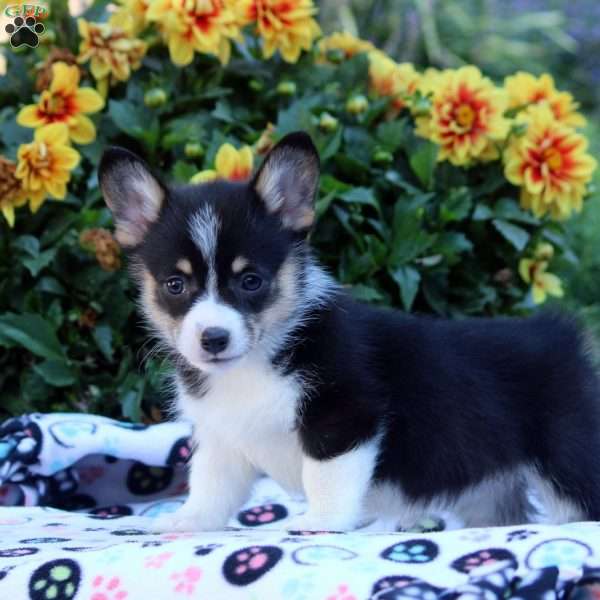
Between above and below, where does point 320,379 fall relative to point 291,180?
below

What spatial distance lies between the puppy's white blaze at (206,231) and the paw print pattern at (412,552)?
101cm

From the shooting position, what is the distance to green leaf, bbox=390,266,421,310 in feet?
14.1

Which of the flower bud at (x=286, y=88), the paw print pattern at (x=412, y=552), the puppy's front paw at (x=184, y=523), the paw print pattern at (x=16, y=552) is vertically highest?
the flower bud at (x=286, y=88)

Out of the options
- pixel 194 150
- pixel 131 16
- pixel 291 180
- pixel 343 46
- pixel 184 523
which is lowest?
pixel 184 523

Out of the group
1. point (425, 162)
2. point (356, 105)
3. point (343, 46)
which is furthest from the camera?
point (343, 46)

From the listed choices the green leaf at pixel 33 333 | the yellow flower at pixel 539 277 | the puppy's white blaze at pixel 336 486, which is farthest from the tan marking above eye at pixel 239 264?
the yellow flower at pixel 539 277

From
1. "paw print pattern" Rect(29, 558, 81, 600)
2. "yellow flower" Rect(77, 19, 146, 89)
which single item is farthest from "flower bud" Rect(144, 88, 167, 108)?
"paw print pattern" Rect(29, 558, 81, 600)

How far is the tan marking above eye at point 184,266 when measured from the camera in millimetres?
3154

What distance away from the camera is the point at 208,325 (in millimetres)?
2994

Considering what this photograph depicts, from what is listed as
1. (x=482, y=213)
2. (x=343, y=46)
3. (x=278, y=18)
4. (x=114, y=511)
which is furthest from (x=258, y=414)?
(x=343, y=46)

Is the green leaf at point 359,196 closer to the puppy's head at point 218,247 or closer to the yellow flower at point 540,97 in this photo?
the puppy's head at point 218,247

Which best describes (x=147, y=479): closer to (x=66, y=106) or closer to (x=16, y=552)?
(x=16, y=552)

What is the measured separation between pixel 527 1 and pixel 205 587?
1255 centimetres

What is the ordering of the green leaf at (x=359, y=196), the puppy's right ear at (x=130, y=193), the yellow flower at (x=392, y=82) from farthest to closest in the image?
the yellow flower at (x=392, y=82), the green leaf at (x=359, y=196), the puppy's right ear at (x=130, y=193)
